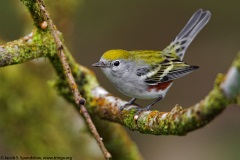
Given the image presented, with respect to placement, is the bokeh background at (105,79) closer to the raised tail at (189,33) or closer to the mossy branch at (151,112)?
the mossy branch at (151,112)

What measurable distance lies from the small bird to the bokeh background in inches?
41.6

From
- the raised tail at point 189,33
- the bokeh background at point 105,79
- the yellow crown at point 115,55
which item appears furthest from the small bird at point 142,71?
the bokeh background at point 105,79

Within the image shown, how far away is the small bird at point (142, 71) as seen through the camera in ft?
18.6

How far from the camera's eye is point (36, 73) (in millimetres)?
6859

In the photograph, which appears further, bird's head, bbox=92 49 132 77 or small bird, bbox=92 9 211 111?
small bird, bbox=92 9 211 111

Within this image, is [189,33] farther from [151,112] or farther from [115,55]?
[151,112]

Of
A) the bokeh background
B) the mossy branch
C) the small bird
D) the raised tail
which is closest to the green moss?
the mossy branch

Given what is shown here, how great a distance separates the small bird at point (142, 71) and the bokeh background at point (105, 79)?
1.06 m

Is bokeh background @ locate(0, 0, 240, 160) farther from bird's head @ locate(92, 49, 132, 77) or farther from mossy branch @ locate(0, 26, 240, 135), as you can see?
mossy branch @ locate(0, 26, 240, 135)

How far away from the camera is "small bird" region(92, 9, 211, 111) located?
566cm

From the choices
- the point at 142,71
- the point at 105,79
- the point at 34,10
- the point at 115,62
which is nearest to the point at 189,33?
the point at 142,71

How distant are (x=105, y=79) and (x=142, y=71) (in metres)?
5.78

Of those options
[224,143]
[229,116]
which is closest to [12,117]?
[224,143]

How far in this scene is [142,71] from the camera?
5.98 meters
